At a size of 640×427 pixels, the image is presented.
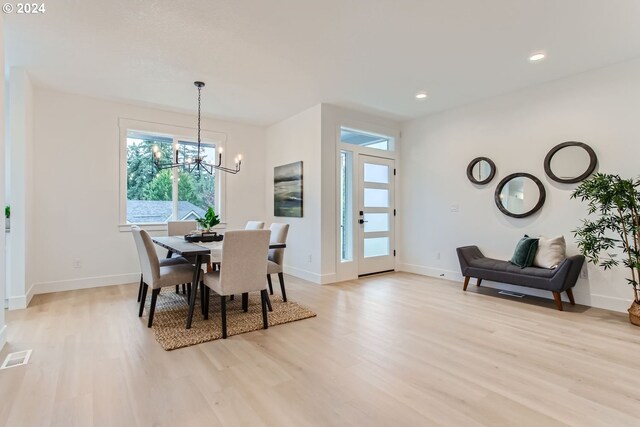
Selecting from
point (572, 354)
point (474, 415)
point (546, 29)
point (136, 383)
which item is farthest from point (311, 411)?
point (546, 29)

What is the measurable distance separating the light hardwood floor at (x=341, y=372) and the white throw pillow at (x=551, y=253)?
1.77 feet

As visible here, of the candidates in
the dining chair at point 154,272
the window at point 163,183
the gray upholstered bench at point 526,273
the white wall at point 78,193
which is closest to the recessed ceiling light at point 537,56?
the gray upholstered bench at point 526,273

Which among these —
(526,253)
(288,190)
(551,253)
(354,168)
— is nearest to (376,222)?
(354,168)

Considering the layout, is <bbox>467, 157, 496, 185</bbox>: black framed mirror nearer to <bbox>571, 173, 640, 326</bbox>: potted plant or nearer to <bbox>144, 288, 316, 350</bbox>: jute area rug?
<bbox>571, 173, 640, 326</bbox>: potted plant

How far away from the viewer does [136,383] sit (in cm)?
200

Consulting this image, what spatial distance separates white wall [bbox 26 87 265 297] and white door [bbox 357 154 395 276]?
3.34 metres

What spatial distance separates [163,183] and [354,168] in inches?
118

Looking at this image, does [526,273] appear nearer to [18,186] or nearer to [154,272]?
[154,272]

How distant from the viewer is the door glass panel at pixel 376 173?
532 cm

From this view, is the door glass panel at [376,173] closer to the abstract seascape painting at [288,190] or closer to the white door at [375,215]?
the white door at [375,215]

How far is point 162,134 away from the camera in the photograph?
5.02 m

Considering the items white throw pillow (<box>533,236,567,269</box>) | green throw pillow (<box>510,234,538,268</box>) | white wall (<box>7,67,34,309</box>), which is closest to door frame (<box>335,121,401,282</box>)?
green throw pillow (<box>510,234,538,268</box>)

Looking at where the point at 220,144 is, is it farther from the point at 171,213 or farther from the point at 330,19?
the point at 330,19

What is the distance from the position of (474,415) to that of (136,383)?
196 centimetres
